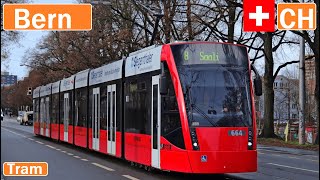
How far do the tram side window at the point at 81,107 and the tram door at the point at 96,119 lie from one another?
1702 mm

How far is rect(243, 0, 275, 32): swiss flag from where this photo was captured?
57.9ft

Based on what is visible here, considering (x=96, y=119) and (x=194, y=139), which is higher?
(x=96, y=119)

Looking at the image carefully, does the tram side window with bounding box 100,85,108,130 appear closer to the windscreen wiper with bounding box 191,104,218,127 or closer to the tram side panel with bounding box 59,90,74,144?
the tram side panel with bounding box 59,90,74,144

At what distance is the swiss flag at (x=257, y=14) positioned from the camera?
695 inches

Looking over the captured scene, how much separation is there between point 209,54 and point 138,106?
10.4ft

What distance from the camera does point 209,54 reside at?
13.5m

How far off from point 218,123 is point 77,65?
1675 inches

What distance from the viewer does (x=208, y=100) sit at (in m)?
13.0

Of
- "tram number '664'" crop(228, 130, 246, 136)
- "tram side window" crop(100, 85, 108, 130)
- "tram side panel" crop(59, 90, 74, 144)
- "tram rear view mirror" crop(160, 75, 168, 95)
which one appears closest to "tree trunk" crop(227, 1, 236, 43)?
"tram side panel" crop(59, 90, 74, 144)

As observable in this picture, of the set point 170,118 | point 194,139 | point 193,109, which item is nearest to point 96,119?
point 170,118

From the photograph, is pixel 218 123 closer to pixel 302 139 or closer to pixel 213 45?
pixel 213 45

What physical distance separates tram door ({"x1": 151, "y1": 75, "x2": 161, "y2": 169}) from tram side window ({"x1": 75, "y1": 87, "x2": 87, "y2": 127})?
29.3 ft

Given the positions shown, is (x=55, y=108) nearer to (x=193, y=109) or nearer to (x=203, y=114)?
(x=193, y=109)

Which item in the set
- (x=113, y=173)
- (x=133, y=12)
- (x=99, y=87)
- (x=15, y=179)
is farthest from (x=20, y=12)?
(x=133, y=12)
